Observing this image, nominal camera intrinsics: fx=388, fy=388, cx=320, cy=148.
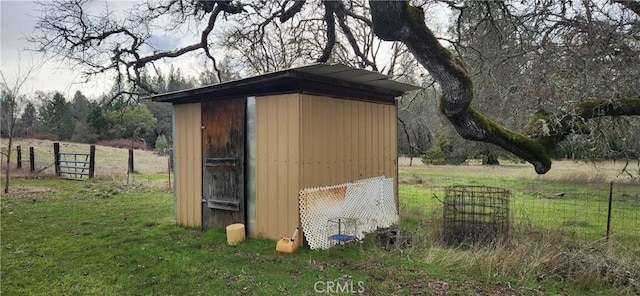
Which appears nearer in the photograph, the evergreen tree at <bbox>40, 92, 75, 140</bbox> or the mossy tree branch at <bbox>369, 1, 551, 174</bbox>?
the mossy tree branch at <bbox>369, 1, 551, 174</bbox>

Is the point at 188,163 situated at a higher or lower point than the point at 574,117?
lower

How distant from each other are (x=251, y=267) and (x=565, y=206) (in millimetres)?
7594

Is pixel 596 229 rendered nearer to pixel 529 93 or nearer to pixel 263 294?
pixel 529 93

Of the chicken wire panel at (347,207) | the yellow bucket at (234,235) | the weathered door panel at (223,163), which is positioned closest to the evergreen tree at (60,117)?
the weathered door panel at (223,163)

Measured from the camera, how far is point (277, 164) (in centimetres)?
528

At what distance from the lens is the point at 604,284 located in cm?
379

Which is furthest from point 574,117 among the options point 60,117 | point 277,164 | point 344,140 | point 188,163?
point 60,117

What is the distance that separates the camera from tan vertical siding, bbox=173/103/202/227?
635 cm

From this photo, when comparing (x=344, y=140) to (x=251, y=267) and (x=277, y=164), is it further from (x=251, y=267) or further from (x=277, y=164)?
(x=251, y=267)

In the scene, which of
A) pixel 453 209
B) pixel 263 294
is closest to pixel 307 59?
pixel 453 209

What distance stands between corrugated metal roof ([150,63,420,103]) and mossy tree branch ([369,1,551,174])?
4.30ft

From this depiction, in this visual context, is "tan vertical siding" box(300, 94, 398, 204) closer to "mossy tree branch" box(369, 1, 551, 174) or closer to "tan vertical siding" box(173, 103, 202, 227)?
"mossy tree branch" box(369, 1, 551, 174)

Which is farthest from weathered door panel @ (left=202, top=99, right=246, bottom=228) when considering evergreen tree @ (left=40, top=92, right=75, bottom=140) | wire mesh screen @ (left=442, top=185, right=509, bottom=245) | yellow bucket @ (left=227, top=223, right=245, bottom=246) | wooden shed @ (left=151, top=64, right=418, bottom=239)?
evergreen tree @ (left=40, top=92, right=75, bottom=140)

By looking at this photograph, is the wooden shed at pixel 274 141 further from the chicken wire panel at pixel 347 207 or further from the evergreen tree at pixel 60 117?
the evergreen tree at pixel 60 117
